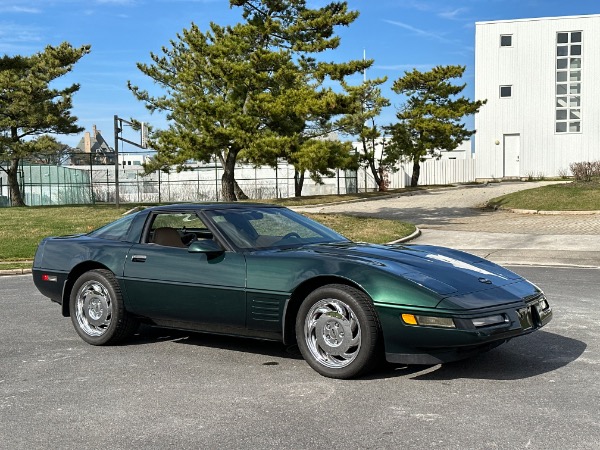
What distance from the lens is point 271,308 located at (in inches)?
215

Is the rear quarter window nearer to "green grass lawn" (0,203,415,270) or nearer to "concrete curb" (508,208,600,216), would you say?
"green grass lawn" (0,203,415,270)

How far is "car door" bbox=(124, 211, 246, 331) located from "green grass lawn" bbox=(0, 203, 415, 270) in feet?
29.9

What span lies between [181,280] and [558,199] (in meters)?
23.3

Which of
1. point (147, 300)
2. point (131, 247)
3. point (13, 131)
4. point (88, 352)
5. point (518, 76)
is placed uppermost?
point (518, 76)

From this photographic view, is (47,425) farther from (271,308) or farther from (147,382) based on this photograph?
(271,308)

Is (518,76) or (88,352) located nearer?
(88,352)

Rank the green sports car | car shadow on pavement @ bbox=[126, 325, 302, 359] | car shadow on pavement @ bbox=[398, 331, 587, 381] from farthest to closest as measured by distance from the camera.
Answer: car shadow on pavement @ bbox=[126, 325, 302, 359] < car shadow on pavement @ bbox=[398, 331, 587, 381] < the green sports car

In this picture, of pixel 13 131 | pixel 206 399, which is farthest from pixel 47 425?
pixel 13 131

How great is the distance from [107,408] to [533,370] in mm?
3162

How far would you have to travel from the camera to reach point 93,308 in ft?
21.7

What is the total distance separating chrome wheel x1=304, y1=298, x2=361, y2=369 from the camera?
5.12 meters

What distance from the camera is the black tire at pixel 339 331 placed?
5012 mm

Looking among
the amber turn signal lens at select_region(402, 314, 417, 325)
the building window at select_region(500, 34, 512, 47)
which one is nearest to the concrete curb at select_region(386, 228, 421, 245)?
the amber turn signal lens at select_region(402, 314, 417, 325)

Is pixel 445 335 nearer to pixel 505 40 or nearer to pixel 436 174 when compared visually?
pixel 505 40
